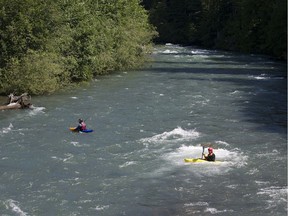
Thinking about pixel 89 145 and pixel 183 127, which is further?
pixel 183 127

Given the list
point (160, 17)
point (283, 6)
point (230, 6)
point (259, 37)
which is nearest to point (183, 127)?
point (283, 6)

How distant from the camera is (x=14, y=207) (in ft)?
61.1

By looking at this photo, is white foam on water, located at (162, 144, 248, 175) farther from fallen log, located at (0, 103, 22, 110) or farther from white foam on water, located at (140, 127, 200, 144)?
fallen log, located at (0, 103, 22, 110)

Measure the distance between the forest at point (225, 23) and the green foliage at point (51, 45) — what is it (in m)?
29.1

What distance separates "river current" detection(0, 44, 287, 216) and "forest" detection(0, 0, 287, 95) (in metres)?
2.12

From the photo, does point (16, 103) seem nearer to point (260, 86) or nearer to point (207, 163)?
point (207, 163)

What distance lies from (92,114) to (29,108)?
15.1ft

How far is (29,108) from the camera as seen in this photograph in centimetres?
3584

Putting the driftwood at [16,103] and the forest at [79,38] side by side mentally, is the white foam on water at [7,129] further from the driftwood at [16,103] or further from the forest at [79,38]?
the forest at [79,38]

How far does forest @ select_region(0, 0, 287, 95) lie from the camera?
40156 millimetres

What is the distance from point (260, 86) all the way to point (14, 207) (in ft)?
109

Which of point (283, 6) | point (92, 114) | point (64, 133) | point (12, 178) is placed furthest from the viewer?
point (283, 6)

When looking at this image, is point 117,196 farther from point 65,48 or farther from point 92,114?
point 65,48

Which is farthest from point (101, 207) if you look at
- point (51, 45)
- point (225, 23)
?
point (225, 23)
